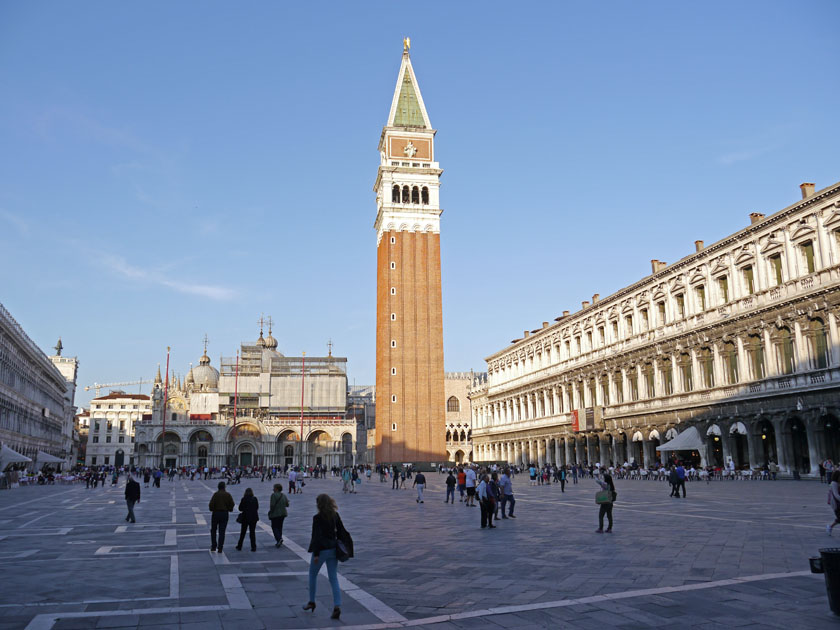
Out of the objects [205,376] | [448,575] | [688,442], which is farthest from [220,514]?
[205,376]

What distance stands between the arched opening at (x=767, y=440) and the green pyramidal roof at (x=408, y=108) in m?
52.2

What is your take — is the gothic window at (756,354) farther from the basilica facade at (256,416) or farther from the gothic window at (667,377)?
→ the basilica facade at (256,416)

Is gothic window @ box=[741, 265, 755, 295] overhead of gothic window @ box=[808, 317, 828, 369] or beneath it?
overhead

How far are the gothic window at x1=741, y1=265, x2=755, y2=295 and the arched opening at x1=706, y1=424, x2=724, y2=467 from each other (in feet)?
25.3

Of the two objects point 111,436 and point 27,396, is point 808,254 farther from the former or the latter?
point 111,436

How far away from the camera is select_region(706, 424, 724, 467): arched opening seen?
1503 inches

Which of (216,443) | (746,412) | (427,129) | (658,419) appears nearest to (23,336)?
(216,443)

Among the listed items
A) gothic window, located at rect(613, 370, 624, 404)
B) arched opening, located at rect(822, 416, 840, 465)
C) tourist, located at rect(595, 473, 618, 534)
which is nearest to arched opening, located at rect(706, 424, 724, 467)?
arched opening, located at rect(822, 416, 840, 465)

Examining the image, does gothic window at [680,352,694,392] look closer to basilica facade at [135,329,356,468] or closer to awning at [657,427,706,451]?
awning at [657,427,706,451]

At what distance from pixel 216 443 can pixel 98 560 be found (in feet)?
249

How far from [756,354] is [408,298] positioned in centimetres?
4019

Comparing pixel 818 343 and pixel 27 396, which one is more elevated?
pixel 27 396

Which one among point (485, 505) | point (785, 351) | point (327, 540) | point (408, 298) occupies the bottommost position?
point (485, 505)

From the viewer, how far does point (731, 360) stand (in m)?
37.9
